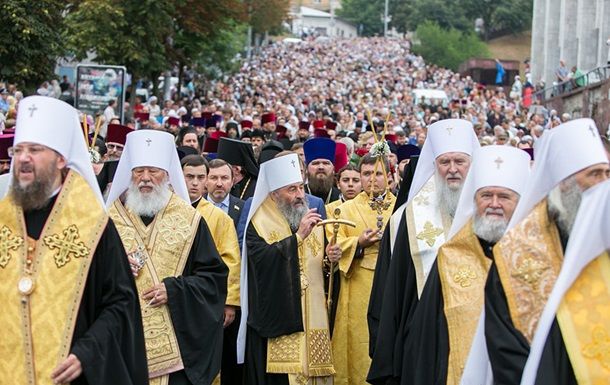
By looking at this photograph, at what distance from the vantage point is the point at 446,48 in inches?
3856

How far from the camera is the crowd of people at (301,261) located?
6.32m

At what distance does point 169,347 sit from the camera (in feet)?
27.5

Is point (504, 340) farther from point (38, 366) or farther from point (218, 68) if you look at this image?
point (218, 68)

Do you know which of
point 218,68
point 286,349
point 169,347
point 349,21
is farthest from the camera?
point 349,21

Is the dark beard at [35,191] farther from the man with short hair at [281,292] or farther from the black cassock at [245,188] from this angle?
the black cassock at [245,188]

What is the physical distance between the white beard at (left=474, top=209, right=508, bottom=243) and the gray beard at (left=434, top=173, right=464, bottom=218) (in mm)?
1272

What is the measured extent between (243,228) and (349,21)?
145963mm

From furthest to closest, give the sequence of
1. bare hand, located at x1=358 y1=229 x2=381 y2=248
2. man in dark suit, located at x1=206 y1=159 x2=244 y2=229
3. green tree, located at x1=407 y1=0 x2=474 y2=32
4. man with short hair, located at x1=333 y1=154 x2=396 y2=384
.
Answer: green tree, located at x1=407 y1=0 x2=474 y2=32
man in dark suit, located at x1=206 y1=159 x2=244 y2=229
man with short hair, located at x1=333 y1=154 x2=396 y2=384
bare hand, located at x1=358 y1=229 x2=381 y2=248

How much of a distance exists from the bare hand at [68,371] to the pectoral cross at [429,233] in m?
2.92

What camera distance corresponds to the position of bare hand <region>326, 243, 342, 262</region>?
395 inches

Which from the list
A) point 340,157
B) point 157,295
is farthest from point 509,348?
point 340,157


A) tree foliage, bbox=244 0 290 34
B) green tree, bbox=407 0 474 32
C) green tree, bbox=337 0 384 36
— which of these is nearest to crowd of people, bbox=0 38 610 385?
tree foliage, bbox=244 0 290 34

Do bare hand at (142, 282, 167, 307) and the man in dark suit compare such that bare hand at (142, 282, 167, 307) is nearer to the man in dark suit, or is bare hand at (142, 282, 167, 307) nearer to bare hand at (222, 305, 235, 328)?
bare hand at (222, 305, 235, 328)

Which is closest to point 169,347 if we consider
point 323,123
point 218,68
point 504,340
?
point 504,340
